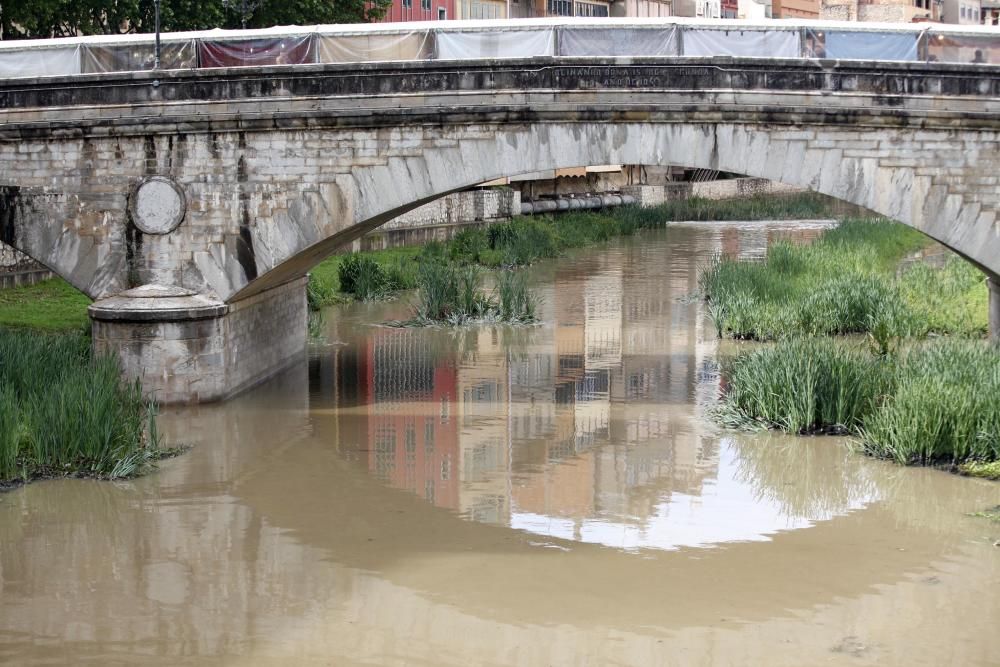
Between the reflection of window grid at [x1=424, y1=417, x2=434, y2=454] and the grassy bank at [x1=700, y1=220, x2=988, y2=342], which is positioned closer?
the reflection of window grid at [x1=424, y1=417, x2=434, y2=454]

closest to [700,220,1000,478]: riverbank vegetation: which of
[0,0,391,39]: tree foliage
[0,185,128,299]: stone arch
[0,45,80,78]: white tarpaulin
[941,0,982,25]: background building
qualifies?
[0,185,128,299]: stone arch

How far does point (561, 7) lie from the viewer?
52375 mm

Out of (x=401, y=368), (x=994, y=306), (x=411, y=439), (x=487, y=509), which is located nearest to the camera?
(x=487, y=509)

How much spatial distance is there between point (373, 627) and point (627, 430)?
6.21m

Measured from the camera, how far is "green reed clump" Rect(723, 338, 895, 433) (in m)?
14.5

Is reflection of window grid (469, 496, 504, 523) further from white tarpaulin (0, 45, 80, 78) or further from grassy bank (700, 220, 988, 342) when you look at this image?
white tarpaulin (0, 45, 80, 78)

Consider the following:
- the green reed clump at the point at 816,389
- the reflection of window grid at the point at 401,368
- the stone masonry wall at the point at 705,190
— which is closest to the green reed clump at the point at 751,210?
the stone masonry wall at the point at 705,190

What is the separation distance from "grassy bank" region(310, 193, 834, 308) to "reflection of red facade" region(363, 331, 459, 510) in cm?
417

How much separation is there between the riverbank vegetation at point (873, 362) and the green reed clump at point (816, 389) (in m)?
0.01

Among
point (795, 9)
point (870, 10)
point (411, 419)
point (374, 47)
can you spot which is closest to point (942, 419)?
point (411, 419)

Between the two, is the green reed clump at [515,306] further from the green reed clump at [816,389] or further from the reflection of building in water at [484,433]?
the green reed clump at [816,389]

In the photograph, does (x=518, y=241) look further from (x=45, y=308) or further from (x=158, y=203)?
(x=158, y=203)

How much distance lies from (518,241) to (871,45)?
17.6 metres

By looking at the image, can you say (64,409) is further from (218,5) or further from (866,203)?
(218,5)
